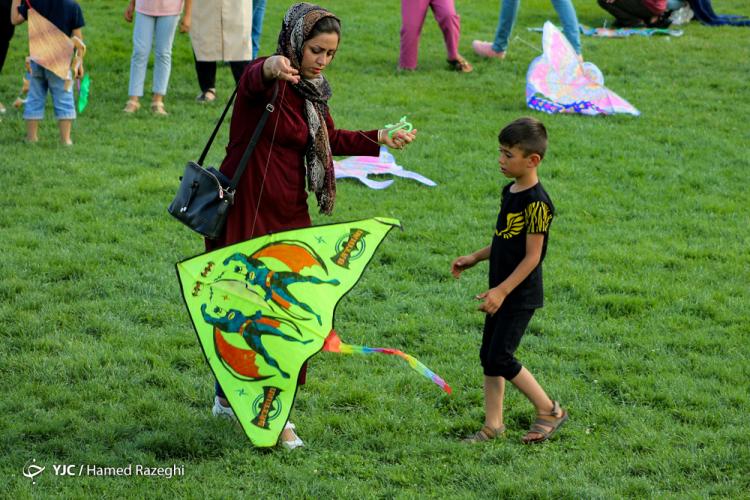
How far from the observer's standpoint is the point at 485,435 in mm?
5098

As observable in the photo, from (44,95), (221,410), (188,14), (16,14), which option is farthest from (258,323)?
(188,14)

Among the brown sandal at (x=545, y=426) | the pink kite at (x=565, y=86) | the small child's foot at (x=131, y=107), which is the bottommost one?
the small child's foot at (x=131, y=107)

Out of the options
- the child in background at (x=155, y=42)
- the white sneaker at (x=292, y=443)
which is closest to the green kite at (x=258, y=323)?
the white sneaker at (x=292, y=443)

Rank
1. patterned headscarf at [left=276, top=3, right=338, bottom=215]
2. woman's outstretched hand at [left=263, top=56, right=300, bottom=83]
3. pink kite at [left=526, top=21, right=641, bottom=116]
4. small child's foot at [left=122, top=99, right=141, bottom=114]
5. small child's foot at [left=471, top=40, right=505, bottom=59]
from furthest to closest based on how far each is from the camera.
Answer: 1. small child's foot at [left=471, top=40, right=505, bottom=59]
2. pink kite at [left=526, top=21, right=641, bottom=116]
3. small child's foot at [left=122, top=99, right=141, bottom=114]
4. patterned headscarf at [left=276, top=3, right=338, bottom=215]
5. woman's outstretched hand at [left=263, top=56, right=300, bottom=83]

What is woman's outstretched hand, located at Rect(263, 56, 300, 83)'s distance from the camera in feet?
14.4

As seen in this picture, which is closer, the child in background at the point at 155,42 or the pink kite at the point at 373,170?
the pink kite at the point at 373,170

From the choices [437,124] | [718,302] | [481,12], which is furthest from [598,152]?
[481,12]

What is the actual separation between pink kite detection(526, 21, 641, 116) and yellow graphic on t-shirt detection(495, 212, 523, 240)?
706 cm

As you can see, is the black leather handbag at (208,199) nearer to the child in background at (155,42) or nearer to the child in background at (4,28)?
the child in background at (155,42)

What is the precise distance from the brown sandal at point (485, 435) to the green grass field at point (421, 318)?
78mm

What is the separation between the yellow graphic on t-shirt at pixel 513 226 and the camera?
15.8 feet

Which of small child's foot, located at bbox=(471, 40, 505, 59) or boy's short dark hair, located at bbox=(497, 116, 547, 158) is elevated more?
boy's short dark hair, located at bbox=(497, 116, 547, 158)

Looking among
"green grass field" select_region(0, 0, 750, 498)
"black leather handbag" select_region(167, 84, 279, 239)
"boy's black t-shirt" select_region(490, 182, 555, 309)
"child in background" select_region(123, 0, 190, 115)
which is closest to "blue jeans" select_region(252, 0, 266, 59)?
"green grass field" select_region(0, 0, 750, 498)

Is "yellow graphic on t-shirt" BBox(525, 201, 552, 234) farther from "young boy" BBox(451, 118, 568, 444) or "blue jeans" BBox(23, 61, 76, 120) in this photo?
"blue jeans" BBox(23, 61, 76, 120)
